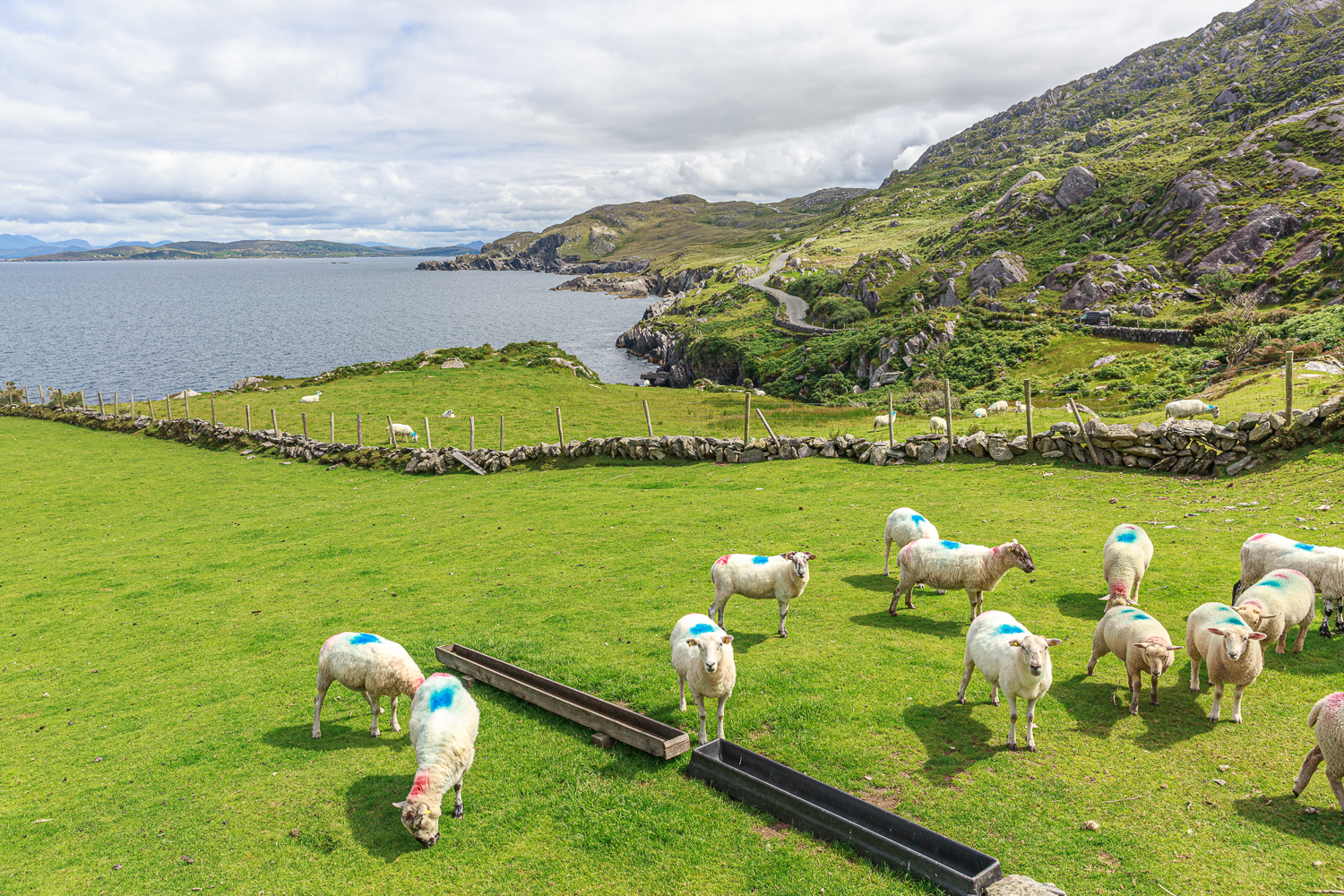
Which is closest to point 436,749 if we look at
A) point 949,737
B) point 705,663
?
point 705,663

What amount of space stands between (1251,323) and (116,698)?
74021 mm

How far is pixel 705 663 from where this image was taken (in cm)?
1006

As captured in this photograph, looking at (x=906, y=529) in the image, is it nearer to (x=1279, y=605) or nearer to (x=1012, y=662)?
(x=1012, y=662)

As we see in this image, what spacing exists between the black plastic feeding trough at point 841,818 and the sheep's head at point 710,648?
43.7 inches

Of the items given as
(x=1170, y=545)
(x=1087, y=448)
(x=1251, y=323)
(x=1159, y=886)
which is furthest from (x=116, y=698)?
(x=1251, y=323)

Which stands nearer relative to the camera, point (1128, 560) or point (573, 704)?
point (573, 704)

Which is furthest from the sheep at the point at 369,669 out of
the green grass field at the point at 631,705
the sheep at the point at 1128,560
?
the sheep at the point at 1128,560

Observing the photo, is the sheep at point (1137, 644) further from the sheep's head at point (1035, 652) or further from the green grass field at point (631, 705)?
the sheep's head at point (1035, 652)

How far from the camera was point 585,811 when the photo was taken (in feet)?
30.5

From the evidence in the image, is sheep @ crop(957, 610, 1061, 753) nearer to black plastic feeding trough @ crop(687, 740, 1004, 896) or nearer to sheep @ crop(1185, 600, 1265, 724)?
sheep @ crop(1185, 600, 1265, 724)

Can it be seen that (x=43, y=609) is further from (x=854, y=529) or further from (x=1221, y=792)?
(x=1221, y=792)

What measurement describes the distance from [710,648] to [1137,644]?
6577 mm

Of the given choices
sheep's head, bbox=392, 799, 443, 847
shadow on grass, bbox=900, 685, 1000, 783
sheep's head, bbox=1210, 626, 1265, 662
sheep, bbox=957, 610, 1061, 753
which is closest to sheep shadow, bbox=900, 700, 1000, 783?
shadow on grass, bbox=900, 685, 1000, 783

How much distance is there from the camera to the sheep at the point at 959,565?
44.3ft
